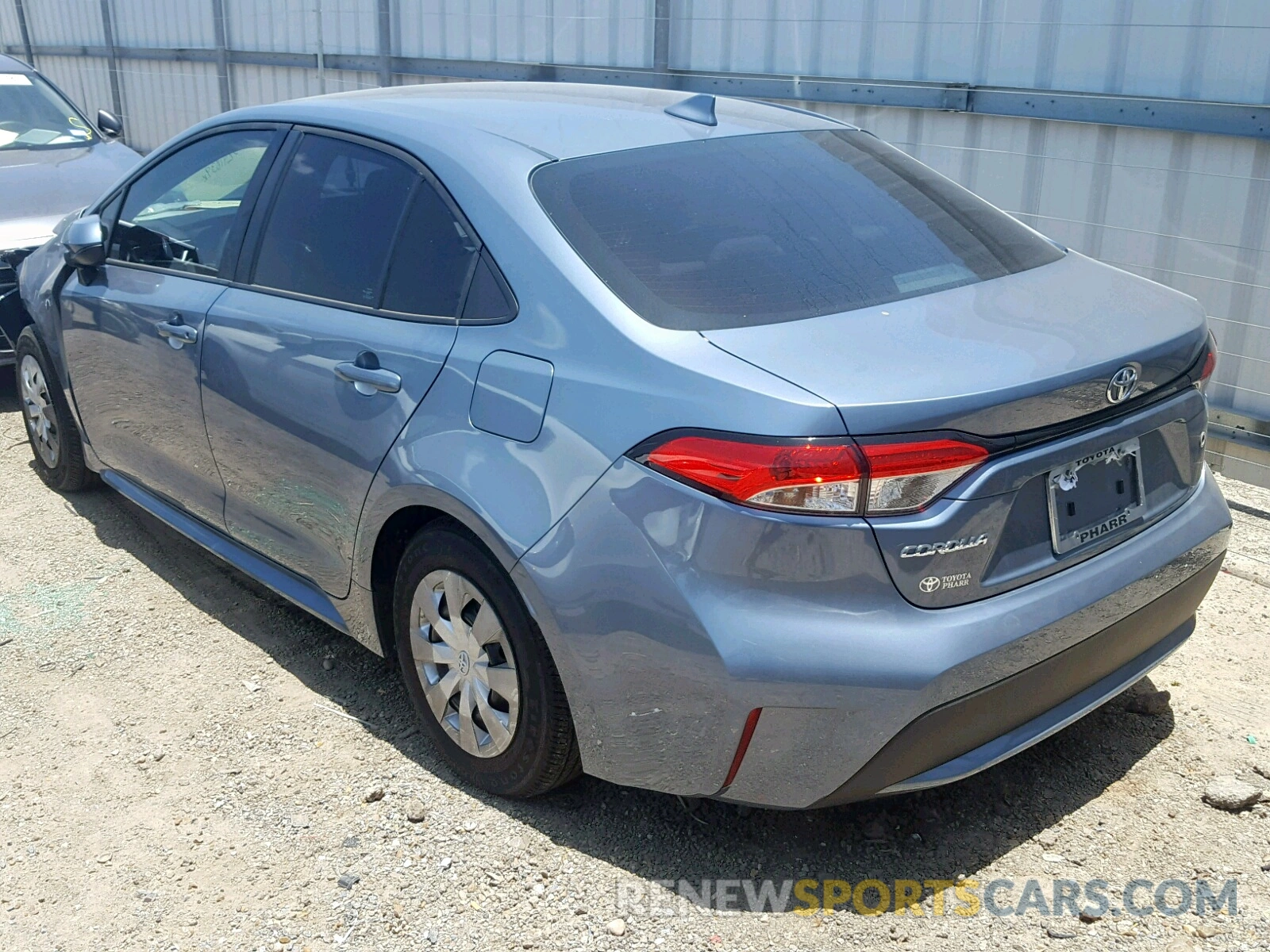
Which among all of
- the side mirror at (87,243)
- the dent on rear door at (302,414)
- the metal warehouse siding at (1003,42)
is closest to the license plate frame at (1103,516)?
the dent on rear door at (302,414)

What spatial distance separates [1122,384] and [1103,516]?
293 millimetres

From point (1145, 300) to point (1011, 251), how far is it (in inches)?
14.6

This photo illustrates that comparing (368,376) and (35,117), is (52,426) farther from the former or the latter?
(35,117)

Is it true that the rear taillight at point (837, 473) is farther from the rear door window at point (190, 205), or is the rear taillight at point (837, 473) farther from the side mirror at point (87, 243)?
the side mirror at point (87, 243)

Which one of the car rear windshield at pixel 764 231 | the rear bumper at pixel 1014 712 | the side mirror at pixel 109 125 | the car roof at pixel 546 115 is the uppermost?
the car roof at pixel 546 115

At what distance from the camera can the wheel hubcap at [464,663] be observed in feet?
9.71

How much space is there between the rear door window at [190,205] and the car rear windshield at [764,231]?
138 centimetres

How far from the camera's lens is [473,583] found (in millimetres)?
2959

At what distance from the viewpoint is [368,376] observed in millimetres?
3193

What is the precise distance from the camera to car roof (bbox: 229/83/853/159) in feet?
10.6

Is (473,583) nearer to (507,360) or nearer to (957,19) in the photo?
(507,360)

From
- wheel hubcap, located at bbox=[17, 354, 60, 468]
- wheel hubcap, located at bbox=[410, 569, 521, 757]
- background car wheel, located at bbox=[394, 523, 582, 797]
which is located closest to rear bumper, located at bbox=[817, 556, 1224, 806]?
background car wheel, located at bbox=[394, 523, 582, 797]

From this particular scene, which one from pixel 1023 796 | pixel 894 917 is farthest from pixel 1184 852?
pixel 894 917

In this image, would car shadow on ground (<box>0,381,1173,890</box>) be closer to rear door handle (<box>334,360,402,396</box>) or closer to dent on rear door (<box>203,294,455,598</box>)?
→ dent on rear door (<box>203,294,455,598</box>)
